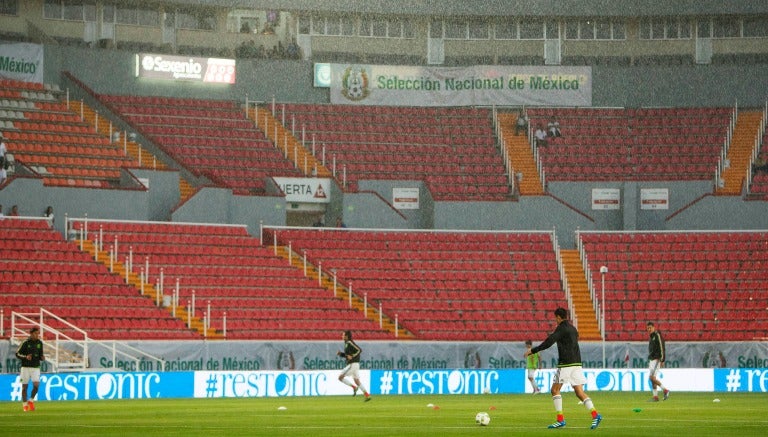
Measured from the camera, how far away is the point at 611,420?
24.8 meters

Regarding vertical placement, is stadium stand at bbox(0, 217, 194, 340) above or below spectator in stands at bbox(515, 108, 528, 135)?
below

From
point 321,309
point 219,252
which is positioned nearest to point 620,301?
point 321,309

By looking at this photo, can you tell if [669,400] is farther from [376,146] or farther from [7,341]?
[376,146]

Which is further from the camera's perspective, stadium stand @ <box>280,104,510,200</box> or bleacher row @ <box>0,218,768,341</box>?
stadium stand @ <box>280,104,510,200</box>

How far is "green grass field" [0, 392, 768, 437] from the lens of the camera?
71.4ft

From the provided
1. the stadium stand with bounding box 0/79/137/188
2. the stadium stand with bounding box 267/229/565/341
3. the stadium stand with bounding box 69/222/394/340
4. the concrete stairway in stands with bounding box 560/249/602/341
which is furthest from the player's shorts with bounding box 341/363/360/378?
the stadium stand with bounding box 0/79/137/188

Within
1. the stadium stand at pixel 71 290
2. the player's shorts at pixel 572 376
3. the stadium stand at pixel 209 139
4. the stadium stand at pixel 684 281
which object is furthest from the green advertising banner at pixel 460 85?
the player's shorts at pixel 572 376

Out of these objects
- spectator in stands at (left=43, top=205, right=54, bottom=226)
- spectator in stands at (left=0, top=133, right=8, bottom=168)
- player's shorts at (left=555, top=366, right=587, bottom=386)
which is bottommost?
player's shorts at (left=555, top=366, right=587, bottom=386)

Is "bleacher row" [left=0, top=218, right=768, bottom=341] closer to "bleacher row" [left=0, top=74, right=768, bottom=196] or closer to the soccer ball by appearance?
"bleacher row" [left=0, top=74, right=768, bottom=196]

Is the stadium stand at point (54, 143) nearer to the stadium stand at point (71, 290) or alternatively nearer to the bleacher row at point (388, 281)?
the bleacher row at point (388, 281)

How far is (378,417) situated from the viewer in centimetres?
2620

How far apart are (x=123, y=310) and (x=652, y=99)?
100 feet

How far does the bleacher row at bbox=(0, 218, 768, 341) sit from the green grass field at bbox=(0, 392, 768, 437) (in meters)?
9.01

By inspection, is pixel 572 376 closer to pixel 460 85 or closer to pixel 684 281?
pixel 684 281
